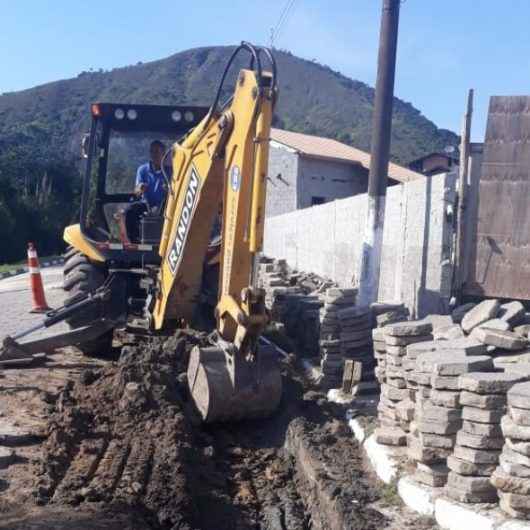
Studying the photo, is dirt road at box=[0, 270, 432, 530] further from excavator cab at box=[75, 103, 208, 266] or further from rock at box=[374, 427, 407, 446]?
excavator cab at box=[75, 103, 208, 266]

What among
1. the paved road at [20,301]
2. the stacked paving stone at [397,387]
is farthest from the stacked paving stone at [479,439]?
the paved road at [20,301]

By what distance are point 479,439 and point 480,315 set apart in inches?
84.0

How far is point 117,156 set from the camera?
8750 mm

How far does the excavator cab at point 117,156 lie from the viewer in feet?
28.1

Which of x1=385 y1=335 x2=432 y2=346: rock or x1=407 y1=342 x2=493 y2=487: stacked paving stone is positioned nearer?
x1=407 y1=342 x2=493 y2=487: stacked paving stone

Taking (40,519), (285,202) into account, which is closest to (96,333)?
(40,519)

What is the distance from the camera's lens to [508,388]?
165 inches

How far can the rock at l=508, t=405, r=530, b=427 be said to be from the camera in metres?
3.84

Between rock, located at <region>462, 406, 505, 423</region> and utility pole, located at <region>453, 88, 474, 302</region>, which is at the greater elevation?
utility pole, located at <region>453, 88, 474, 302</region>

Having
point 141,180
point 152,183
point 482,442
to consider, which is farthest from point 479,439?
point 141,180

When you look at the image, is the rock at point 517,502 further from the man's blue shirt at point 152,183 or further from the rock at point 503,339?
the man's blue shirt at point 152,183

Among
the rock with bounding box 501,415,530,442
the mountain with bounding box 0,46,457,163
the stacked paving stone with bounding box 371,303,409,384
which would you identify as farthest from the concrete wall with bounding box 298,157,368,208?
the mountain with bounding box 0,46,457,163

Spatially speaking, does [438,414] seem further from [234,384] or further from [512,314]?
[512,314]

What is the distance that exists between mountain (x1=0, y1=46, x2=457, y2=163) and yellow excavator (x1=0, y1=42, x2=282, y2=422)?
225 ft
